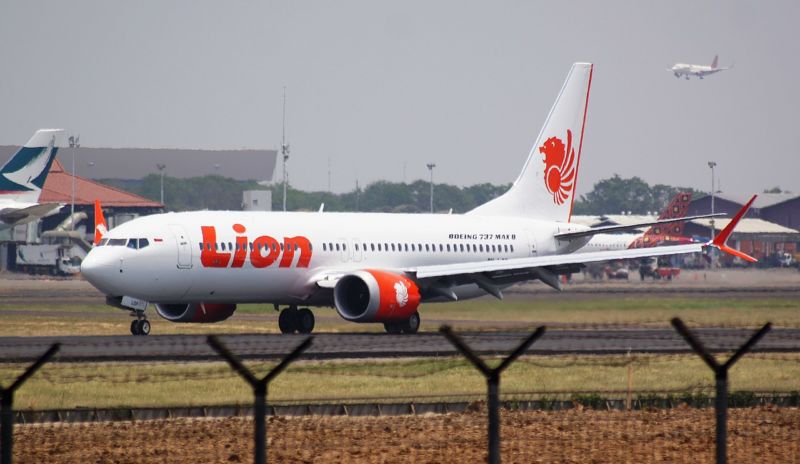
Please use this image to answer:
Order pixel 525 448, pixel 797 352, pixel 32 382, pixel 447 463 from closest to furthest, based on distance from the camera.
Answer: pixel 447 463 → pixel 525 448 → pixel 32 382 → pixel 797 352

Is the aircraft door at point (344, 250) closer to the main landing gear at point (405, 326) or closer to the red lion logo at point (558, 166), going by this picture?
the main landing gear at point (405, 326)

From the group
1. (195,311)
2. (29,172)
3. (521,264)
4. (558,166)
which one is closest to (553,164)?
(558,166)

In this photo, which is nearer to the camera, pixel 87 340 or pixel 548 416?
pixel 548 416

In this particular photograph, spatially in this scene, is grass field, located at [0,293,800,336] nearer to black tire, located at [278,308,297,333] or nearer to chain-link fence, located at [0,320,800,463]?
black tire, located at [278,308,297,333]

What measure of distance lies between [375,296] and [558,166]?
1365 cm

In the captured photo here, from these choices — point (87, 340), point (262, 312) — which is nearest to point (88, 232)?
point (262, 312)

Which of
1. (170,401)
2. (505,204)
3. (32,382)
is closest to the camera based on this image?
(170,401)

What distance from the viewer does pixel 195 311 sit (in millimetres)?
42969

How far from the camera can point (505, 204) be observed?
5212 centimetres

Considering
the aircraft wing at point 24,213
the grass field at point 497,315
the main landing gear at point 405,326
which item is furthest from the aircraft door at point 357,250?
the aircraft wing at point 24,213

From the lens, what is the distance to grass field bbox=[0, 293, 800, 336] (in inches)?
1419

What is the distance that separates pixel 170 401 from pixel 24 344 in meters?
10.3

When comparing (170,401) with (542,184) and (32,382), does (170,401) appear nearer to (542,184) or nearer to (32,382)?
(32,382)

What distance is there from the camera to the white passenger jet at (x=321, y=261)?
3962cm
